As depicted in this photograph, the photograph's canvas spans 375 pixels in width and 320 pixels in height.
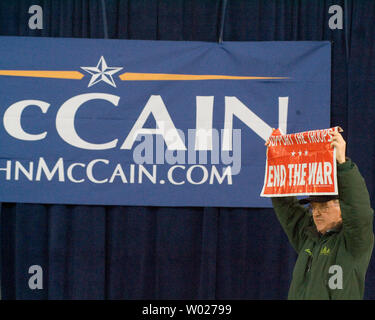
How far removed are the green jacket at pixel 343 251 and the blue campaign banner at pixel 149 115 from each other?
1316 mm

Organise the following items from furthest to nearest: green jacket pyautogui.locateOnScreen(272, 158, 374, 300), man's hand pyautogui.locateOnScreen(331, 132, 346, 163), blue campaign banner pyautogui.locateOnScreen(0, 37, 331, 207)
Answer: blue campaign banner pyautogui.locateOnScreen(0, 37, 331, 207), man's hand pyautogui.locateOnScreen(331, 132, 346, 163), green jacket pyautogui.locateOnScreen(272, 158, 374, 300)

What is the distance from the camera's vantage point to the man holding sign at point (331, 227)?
2494 millimetres

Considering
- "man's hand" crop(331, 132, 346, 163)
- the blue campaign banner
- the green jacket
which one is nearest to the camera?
the green jacket

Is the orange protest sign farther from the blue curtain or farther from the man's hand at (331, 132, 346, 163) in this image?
the blue curtain

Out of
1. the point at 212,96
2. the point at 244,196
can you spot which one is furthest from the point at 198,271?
the point at 212,96

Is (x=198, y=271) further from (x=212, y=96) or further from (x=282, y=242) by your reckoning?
(x=212, y=96)

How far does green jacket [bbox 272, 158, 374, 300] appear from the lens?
248cm

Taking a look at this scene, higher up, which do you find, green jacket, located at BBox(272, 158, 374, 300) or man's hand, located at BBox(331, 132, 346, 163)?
man's hand, located at BBox(331, 132, 346, 163)

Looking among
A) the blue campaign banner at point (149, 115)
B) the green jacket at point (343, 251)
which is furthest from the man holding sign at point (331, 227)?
the blue campaign banner at point (149, 115)

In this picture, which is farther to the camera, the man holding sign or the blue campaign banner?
the blue campaign banner

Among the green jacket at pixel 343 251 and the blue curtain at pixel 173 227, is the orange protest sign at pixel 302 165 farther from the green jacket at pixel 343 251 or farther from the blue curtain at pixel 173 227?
the blue curtain at pixel 173 227

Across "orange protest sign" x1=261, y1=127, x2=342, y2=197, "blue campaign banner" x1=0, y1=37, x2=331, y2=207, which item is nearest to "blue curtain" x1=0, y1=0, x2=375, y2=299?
"blue campaign banner" x1=0, y1=37, x2=331, y2=207

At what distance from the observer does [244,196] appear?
4039mm

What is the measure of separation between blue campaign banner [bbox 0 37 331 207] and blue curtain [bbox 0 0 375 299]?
0.13 metres
